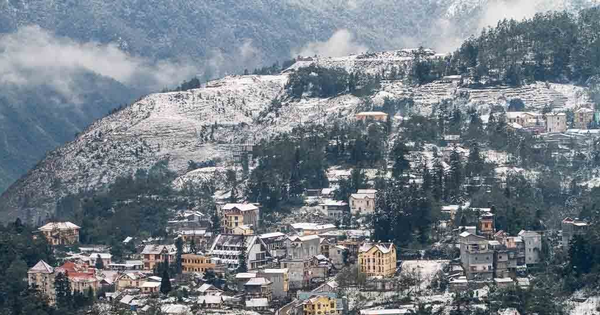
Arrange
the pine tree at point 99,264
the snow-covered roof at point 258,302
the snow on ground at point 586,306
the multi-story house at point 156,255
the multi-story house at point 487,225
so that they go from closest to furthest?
the snow on ground at point 586,306 < the snow-covered roof at point 258,302 < the multi-story house at point 487,225 < the multi-story house at point 156,255 < the pine tree at point 99,264

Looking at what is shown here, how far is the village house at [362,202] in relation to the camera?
103 m

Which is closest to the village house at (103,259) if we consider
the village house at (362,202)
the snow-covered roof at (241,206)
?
the snow-covered roof at (241,206)

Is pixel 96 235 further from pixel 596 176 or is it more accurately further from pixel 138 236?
pixel 596 176

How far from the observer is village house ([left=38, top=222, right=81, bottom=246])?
105 meters

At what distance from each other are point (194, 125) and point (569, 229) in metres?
32.3

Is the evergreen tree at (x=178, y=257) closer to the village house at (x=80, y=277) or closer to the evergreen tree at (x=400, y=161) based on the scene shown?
the village house at (x=80, y=277)

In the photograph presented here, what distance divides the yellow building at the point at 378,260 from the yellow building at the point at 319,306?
13.1 feet

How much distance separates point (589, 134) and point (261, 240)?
20.7 meters

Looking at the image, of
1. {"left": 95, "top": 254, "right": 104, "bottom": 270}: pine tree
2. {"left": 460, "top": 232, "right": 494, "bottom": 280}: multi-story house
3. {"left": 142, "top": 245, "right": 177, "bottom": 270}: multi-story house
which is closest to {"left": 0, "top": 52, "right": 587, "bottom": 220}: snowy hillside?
{"left": 142, "top": 245, "right": 177, "bottom": 270}: multi-story house

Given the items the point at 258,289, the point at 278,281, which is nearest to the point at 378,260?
the point at 278,281

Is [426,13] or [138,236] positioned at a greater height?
[426,13]

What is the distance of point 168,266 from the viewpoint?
98250 mm

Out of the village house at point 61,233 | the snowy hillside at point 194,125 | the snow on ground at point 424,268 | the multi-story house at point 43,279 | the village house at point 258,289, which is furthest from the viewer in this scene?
the snowy hillside at point 194,125

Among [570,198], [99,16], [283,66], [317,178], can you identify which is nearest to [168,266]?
[317,178]
